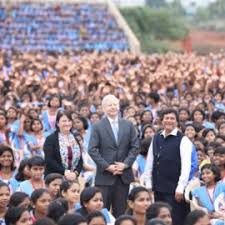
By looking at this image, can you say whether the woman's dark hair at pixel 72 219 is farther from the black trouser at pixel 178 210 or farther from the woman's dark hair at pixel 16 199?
the black trouser at pixel 178 210

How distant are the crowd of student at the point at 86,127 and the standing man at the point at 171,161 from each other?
25 centimetres

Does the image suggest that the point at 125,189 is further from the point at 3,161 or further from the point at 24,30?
the point at 24,30

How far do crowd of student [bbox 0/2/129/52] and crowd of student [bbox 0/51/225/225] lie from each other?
1322 centimetres

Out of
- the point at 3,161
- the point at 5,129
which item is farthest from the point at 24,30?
the point at 3,161

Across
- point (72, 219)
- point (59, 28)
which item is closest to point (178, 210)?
point (72, 219)

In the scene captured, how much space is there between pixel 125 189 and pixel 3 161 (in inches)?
50.7

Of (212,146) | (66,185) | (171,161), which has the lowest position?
(66,185)

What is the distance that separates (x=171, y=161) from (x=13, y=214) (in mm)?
2182

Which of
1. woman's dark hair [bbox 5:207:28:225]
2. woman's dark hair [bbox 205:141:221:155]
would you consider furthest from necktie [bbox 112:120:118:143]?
woman's dark hair [bbox 5:207:28:225]

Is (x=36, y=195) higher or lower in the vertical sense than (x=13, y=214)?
higher

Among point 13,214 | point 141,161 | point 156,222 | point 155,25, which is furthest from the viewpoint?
point 155,25

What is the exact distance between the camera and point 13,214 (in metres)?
8.65

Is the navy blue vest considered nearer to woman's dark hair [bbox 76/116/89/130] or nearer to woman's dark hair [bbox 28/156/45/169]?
woman's dark hair [bbox 28/156/45/169]

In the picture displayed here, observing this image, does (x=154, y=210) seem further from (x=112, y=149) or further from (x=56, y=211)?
(x=112, y=149)
